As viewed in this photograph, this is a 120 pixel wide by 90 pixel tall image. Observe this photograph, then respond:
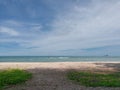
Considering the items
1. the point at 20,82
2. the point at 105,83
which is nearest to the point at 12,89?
the point at 20,82

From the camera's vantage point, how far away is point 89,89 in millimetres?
13844

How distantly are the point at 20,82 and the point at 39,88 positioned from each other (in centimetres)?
303

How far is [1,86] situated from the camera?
14.6 metres

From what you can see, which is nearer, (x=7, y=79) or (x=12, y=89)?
(x=12, y=89)

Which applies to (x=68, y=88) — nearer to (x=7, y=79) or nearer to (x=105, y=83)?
(x=105, y=83)

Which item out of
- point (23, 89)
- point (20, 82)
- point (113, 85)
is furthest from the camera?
point (20, 82)

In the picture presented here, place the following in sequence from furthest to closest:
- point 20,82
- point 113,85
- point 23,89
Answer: point 20,82, point 113,85, point 23,89

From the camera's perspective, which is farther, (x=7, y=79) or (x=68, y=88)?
(x=7, y=79)

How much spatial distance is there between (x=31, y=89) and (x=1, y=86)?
2.25 m

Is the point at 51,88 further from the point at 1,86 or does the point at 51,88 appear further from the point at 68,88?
the point at 1,86

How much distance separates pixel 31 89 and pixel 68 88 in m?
2.34

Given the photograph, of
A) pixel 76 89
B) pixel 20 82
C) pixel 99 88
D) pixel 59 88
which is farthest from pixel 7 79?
pixel 99 88

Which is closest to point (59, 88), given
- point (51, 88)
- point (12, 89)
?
point (51, 88)

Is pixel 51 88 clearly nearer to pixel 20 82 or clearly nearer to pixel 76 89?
pixel 76 89
